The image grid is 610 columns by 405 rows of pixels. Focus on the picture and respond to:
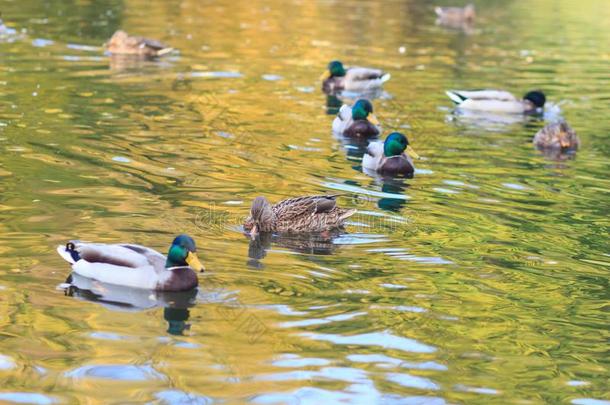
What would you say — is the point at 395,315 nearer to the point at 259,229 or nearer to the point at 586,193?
the point at 259,229

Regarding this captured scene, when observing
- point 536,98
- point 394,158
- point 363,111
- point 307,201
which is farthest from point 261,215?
point 536,98

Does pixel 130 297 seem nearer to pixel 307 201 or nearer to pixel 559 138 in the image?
pixel 307 201

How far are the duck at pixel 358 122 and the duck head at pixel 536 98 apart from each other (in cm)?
445

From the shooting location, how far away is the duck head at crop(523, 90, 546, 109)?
79.9ft

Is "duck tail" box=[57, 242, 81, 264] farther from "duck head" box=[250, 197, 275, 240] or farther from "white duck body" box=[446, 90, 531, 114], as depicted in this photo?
"white duck body" box=[446, 90, 531, 114]

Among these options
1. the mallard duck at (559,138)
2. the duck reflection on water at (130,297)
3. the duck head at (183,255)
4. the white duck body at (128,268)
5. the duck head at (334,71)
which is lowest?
the duck reflection on water at (130,297)

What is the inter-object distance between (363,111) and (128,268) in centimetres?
1008

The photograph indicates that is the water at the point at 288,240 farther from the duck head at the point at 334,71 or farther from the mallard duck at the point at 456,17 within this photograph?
the mallard duck at the point at 456,17

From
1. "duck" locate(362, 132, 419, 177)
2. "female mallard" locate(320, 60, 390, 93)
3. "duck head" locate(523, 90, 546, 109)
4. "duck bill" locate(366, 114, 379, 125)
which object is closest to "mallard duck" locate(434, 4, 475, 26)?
"female mallard" locate(320, 60, 390, 93)

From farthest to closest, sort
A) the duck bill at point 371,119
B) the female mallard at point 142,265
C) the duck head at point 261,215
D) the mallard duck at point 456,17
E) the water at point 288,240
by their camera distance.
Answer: the mallard duck at point 456,17 < the duck bill at point 371,119 < the duck head at point 261,215 < the female mallard at point 142,265 < the water at point 288,240

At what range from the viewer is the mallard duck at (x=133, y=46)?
28.8m

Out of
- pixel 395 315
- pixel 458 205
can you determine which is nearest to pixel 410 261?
pixel 395 315

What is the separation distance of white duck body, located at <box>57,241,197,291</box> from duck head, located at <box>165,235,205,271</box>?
2.3 inches

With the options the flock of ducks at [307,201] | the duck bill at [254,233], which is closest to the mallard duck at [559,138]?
the flock of ducks at [307,201]
